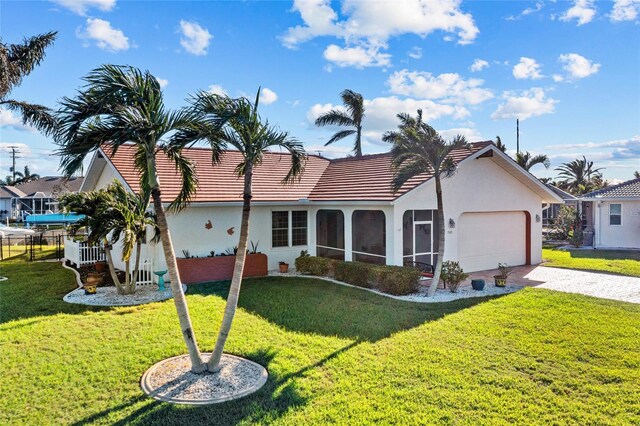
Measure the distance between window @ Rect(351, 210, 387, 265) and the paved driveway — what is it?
602 cm

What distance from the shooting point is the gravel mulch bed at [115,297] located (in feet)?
39.7

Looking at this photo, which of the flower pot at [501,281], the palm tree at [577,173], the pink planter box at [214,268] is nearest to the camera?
the flower pot at [501,281]

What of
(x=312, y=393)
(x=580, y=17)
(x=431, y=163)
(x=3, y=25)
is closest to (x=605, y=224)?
(x=580, y=17)

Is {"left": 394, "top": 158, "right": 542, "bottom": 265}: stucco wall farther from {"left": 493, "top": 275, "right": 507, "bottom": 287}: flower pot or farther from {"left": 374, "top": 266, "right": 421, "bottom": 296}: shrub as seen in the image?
{"left": 493, "top": 275, "right": 507, "bottom": 287}: flower pot

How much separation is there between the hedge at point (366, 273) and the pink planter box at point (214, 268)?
1.83 meters

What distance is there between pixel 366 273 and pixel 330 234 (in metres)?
3.94

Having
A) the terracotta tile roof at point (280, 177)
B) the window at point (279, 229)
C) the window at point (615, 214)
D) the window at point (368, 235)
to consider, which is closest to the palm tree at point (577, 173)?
the window at point (615, 214)

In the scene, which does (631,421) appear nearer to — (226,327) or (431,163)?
(226,327)

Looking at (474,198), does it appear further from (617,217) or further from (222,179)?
(617,217)

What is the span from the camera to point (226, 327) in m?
6.84

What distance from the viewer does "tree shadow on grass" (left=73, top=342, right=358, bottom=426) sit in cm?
552

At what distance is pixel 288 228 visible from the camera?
59.9 feet

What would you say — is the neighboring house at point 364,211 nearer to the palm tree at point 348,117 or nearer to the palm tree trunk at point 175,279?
the palm tree trunk at point 175,279

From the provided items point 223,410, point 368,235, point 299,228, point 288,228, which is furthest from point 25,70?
point 223,410
